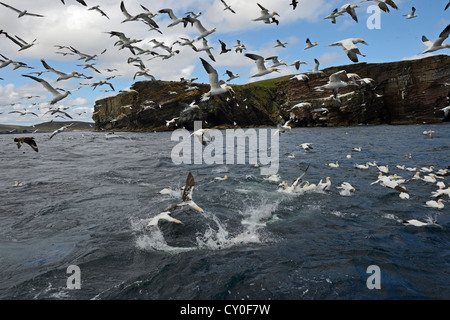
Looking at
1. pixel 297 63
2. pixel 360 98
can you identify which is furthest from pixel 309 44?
pixel 360 98

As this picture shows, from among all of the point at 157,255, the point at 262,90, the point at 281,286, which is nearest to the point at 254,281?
the point at 281,286

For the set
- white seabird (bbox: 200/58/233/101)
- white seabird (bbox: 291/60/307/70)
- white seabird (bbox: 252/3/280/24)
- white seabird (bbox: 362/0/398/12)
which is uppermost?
white seabird (bbox: 252/3/280/24)

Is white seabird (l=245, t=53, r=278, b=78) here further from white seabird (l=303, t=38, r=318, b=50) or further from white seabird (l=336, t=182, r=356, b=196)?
white seabird (l=336, t=182, r=356, b=196)

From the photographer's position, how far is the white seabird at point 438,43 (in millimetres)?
11180

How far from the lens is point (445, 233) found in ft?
28.8

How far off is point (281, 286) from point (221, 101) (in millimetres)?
80435

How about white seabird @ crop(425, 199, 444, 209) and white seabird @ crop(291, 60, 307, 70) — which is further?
white seabird @ crop(291, 60, 307, 70)

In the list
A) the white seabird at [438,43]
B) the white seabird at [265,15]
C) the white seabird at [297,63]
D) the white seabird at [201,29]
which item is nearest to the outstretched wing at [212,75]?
the white seabird at [201,29]

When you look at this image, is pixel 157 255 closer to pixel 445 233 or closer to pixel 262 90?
pixel 445 233

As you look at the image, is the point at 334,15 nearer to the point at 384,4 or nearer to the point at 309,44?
the point at 309,44

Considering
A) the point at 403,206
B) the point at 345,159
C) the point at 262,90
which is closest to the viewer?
the point at 403,206

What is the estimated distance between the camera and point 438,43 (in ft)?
39.8

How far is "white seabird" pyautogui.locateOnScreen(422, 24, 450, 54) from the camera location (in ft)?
36.7

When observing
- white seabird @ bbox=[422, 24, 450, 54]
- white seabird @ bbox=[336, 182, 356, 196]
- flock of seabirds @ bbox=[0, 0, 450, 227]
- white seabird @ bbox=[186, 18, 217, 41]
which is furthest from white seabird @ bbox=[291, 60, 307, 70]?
white seabird @ bbox=[336, 182, 356, 196]
